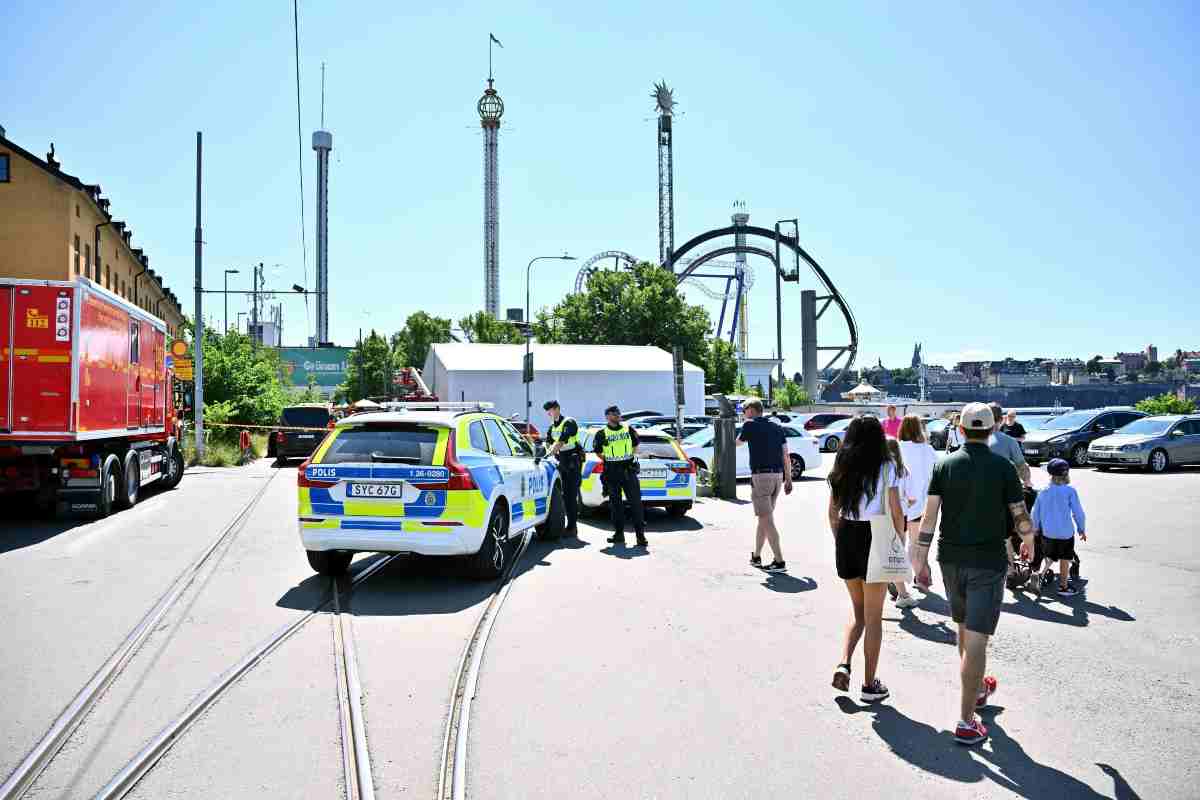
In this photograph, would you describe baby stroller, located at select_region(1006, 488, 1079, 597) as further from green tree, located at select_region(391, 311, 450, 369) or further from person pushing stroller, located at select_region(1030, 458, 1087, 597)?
green tree, located at select_region(391, 311, 450, 369)

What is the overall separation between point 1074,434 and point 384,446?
2237 centimetres

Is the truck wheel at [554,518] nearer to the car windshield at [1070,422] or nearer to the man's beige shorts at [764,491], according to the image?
the man's beige shorts at [764,491]

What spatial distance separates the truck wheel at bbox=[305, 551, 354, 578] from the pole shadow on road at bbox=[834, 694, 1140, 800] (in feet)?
18.5

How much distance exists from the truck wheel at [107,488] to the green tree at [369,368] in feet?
225

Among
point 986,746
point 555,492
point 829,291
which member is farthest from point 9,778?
point 829,291

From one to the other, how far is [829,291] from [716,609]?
7299 centimetres

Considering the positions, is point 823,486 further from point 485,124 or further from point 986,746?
point 485,124

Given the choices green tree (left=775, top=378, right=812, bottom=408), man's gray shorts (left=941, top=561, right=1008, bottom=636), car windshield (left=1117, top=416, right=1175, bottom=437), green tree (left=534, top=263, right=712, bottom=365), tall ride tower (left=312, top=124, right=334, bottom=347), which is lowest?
man's gray shorts (left=941, top=561, right=1008, bottom=636)

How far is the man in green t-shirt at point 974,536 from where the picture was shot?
464cm

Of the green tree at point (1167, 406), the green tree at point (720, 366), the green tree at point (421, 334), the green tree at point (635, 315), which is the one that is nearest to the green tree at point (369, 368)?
the green tree at point (421, 334)

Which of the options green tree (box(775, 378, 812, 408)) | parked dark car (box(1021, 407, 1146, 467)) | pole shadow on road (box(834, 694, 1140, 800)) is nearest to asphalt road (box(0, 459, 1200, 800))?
pole shadow on road (box(834, 694, 1140, 800))

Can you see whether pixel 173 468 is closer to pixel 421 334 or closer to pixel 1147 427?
pixel 1147 427

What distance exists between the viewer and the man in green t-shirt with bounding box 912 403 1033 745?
4.64 meters

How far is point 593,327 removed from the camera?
64438mm
